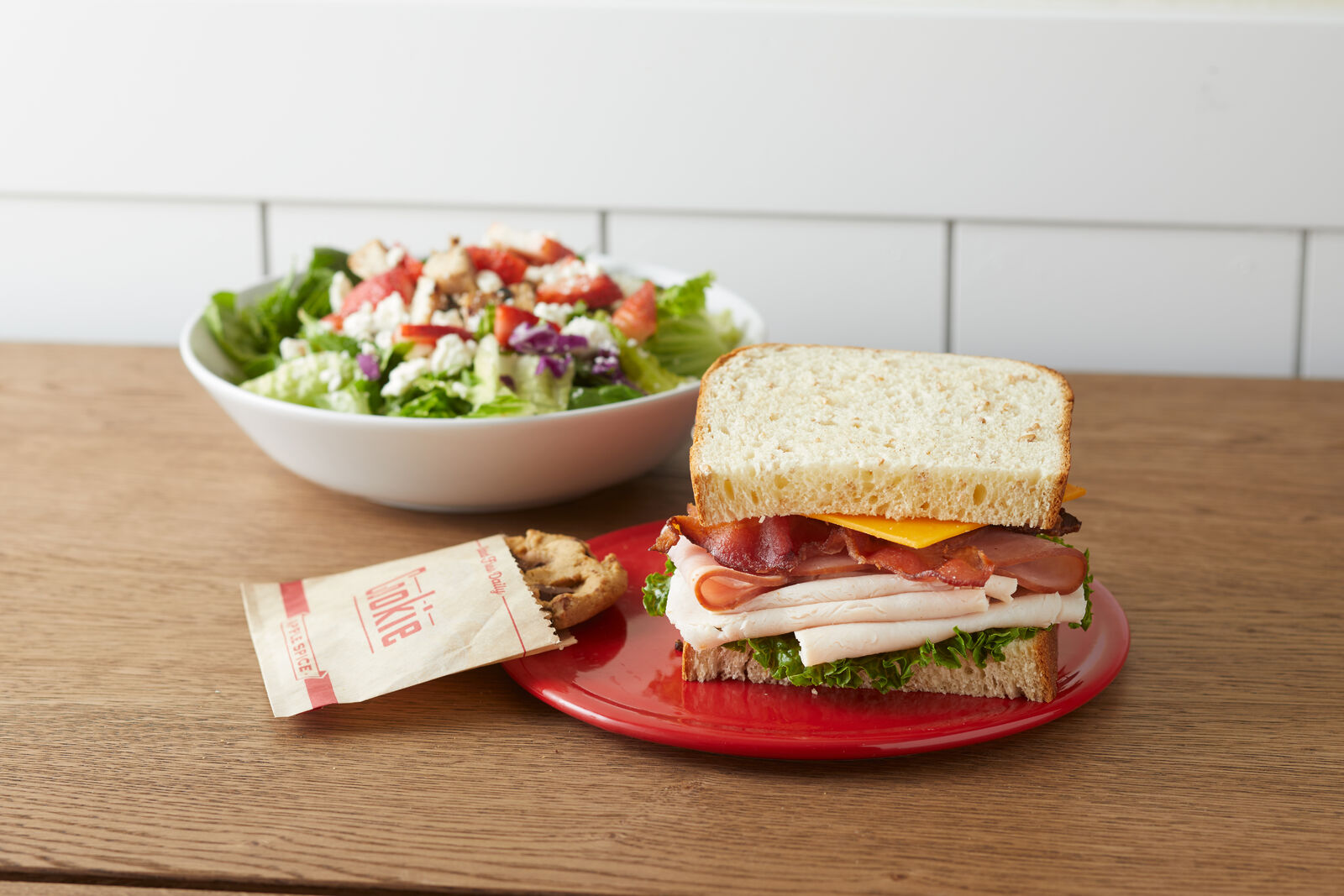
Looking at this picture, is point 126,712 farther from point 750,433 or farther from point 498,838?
point 750,433

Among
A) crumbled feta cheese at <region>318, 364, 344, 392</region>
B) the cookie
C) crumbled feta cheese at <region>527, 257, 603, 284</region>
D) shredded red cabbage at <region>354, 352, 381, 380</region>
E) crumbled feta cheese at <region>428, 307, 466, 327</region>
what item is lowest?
the cookie

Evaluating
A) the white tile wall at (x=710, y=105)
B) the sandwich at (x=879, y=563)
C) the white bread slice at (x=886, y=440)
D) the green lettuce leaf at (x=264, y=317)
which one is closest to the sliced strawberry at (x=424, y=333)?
the green lettuce leaf at (x=264, y=317)

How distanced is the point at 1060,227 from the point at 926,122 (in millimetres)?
503

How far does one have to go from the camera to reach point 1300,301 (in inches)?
126

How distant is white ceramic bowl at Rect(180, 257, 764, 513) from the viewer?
1479mm

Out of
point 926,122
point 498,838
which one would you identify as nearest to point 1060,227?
point 926,122

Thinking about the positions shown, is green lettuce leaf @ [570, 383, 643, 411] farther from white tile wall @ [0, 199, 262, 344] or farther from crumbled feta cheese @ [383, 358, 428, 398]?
white tile wall @ [0, 199, 262, 344]

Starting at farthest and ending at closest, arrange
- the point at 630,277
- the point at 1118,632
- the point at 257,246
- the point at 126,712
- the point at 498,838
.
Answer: the point at 257,246 → the point at 630,277 → the point at 1118,632 → the point at 126,712 → the point at 498,838

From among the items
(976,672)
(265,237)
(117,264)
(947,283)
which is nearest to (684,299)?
(976,672)

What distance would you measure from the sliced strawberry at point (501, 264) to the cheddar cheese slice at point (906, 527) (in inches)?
34.9

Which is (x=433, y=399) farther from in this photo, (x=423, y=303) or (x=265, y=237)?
(x=265, y=237)

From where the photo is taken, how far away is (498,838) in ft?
3.16

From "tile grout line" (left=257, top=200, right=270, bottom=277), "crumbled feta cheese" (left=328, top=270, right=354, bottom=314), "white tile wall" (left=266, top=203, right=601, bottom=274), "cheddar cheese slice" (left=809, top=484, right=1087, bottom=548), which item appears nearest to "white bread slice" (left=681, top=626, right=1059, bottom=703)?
"cheddar cheese slice" (left=809, top=484, right=1087, bottom=548)

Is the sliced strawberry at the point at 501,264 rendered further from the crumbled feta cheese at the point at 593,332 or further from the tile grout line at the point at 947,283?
the tile grout line at the point at 947,283
